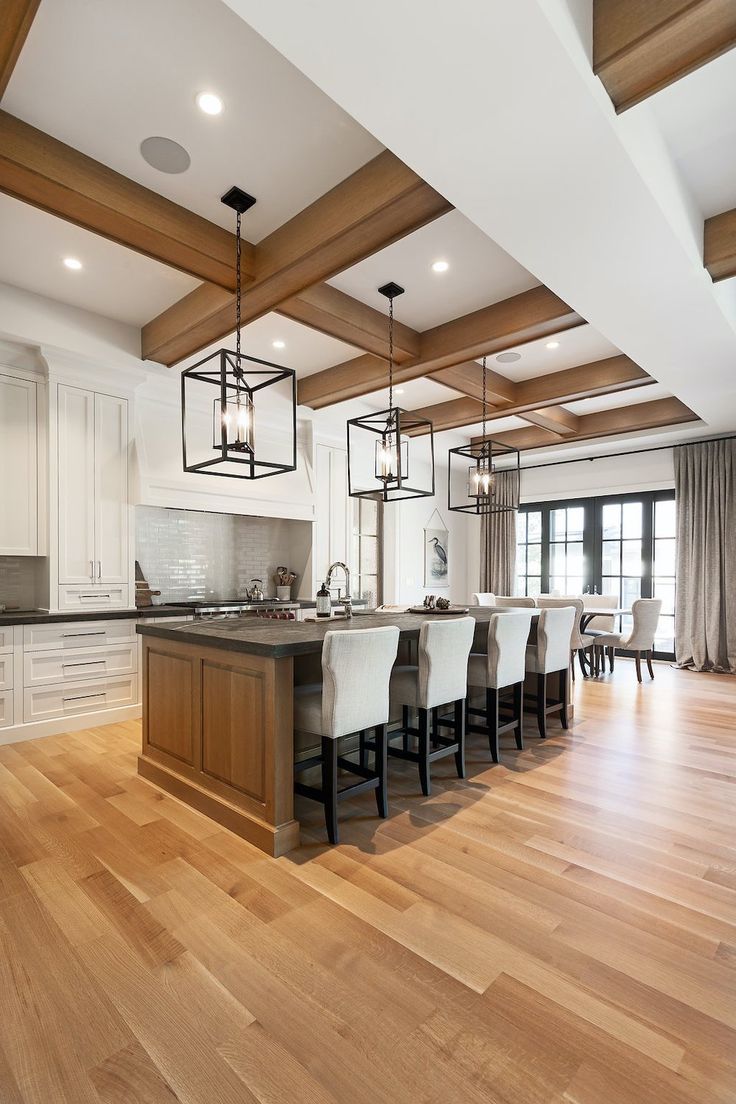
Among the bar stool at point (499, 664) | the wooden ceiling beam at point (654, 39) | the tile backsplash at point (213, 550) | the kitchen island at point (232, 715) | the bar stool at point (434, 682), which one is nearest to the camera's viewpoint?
the wooden ceiling beam at point (654, 39)

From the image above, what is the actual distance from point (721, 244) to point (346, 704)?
10.4 ft

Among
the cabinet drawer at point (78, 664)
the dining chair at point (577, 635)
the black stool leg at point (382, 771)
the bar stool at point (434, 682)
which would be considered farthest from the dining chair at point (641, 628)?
the cabinet drawer at point (78, 664)

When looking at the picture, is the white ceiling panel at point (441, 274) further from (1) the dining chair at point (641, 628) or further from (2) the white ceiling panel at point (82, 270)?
(1) the dining chair at point (641, 628)

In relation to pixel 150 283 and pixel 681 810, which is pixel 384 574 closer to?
pixel 150 283

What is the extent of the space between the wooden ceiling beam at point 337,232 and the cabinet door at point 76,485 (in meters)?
1.25

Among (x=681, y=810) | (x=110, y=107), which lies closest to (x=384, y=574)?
(x=681, y=810)

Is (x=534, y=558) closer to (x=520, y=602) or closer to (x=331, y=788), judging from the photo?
(x=520, y=602)

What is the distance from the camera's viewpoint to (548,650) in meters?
4.21

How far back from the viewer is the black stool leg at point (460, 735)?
10.9ft

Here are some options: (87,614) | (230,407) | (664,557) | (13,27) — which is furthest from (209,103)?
(664,557)

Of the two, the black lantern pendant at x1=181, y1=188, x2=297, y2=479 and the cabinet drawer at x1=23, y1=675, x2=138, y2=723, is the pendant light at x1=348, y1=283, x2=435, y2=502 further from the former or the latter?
the cabinet drawer at x1=23, y1=675, x2=138, y2=723

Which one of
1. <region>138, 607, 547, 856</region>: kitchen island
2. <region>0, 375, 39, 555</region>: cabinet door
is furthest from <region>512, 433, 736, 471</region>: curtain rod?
<region>0, 375, 39, 555</region>: cabinet door

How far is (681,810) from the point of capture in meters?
2.93

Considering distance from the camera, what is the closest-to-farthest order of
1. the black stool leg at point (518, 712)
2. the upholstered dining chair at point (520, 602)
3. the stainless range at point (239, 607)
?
the black stool leg at point (518, 712) < the stainless range at point (239, 607) < the upholstered dining chair at point (520, 602)
